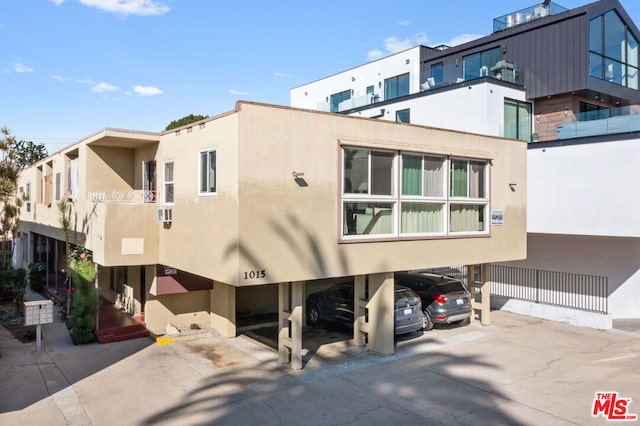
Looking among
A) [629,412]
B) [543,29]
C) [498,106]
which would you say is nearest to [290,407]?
[629,412]

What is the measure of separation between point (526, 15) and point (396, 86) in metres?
6.73

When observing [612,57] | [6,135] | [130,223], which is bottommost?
[130,223]

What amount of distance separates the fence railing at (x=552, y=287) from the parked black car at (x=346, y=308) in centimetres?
634

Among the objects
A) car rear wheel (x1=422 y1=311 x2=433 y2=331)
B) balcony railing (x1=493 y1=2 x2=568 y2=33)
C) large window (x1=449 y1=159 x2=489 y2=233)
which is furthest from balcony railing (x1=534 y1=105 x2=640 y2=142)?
car rear wheel (x1=422 y1=311 x2=433 y2=331)

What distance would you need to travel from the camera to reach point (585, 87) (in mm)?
18984

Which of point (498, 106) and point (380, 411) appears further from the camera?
point (498, 106)

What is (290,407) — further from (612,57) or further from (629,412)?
(612,57)

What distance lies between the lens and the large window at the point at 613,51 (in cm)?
1958

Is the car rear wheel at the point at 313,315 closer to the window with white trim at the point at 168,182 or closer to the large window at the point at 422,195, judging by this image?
the large window at the point at 422,195

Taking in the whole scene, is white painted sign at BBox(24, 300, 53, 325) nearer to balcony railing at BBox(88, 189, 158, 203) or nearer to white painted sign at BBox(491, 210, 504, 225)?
balcony railing at BBox(88, 189, 158, 203)

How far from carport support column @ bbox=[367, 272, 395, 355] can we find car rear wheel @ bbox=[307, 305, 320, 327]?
309 centimetres

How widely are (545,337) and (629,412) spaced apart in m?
5.61

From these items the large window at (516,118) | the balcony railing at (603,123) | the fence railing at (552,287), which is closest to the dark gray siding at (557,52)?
the large window at (516,118)

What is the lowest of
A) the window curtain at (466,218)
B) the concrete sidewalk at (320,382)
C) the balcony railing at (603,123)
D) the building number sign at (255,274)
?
the concrete sidewalk at (320,382)
